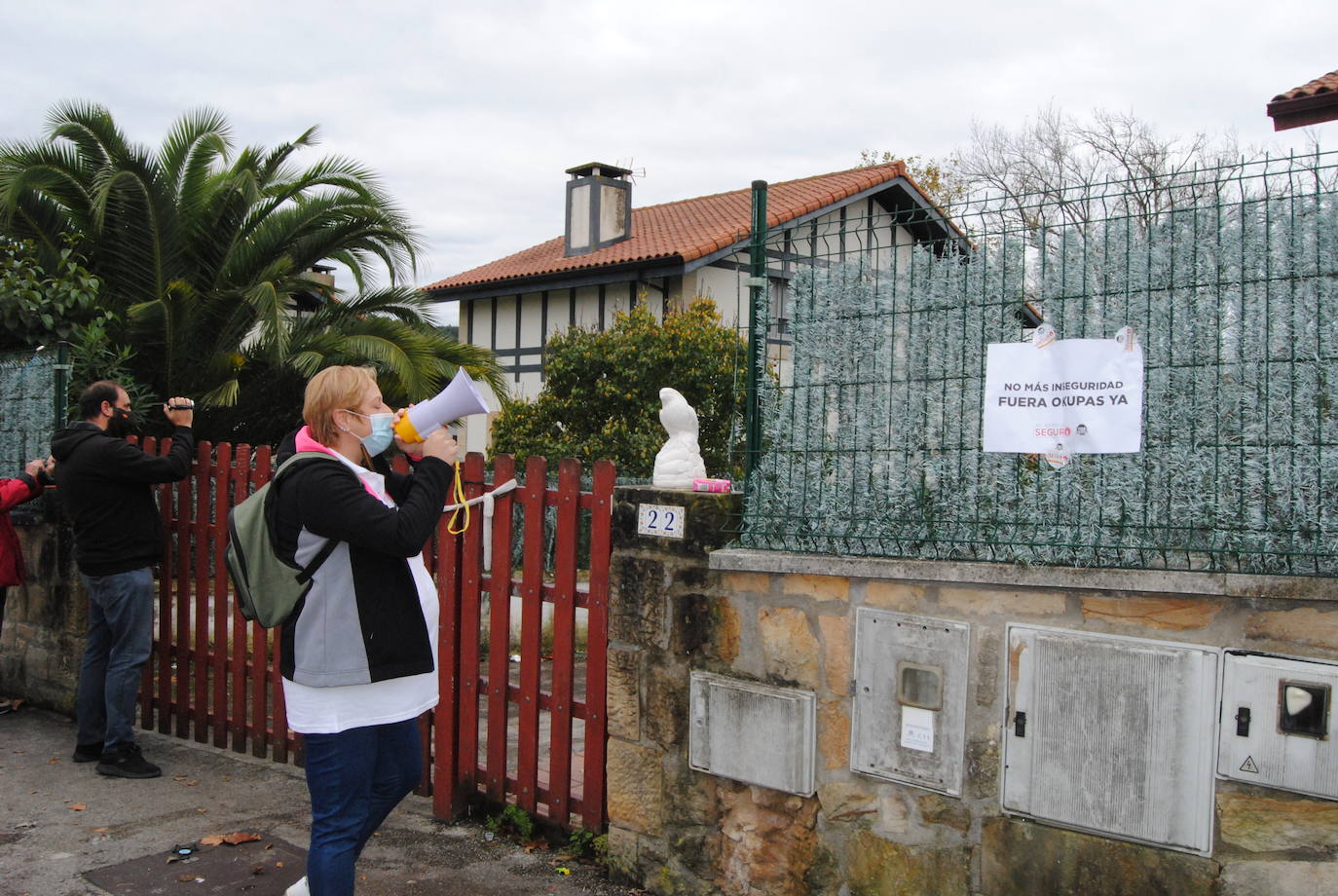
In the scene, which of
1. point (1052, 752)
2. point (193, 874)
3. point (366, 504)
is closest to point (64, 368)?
point (193, 874)

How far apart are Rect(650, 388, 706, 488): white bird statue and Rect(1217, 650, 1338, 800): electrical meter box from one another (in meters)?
1.86

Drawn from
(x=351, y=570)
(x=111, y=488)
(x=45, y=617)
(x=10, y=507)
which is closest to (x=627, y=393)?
(x=45, y=617)

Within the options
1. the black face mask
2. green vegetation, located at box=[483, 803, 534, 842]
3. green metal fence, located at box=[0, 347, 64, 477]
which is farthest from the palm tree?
green vegetation, located at box=[483, 803, 534, 842]

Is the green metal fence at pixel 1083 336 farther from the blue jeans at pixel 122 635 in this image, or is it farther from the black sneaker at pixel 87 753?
the black sneaker at pixel 87 753

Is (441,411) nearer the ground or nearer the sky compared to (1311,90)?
nearer the ground

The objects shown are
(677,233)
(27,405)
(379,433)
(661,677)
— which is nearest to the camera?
(379,433)

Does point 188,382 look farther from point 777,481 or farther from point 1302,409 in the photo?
point 1302,409

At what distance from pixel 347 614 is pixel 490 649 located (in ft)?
4.81

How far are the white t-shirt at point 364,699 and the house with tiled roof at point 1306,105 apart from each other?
784cm

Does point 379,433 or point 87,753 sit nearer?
point 379,433

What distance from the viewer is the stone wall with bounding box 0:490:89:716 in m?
6.22

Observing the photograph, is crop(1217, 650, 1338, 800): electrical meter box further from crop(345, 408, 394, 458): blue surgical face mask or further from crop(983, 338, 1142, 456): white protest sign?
crop(345, 408, 394, 458): blue surgical face mask

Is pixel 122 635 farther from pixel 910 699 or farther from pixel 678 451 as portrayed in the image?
pixel 910 699

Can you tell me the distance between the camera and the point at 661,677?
3840mm
